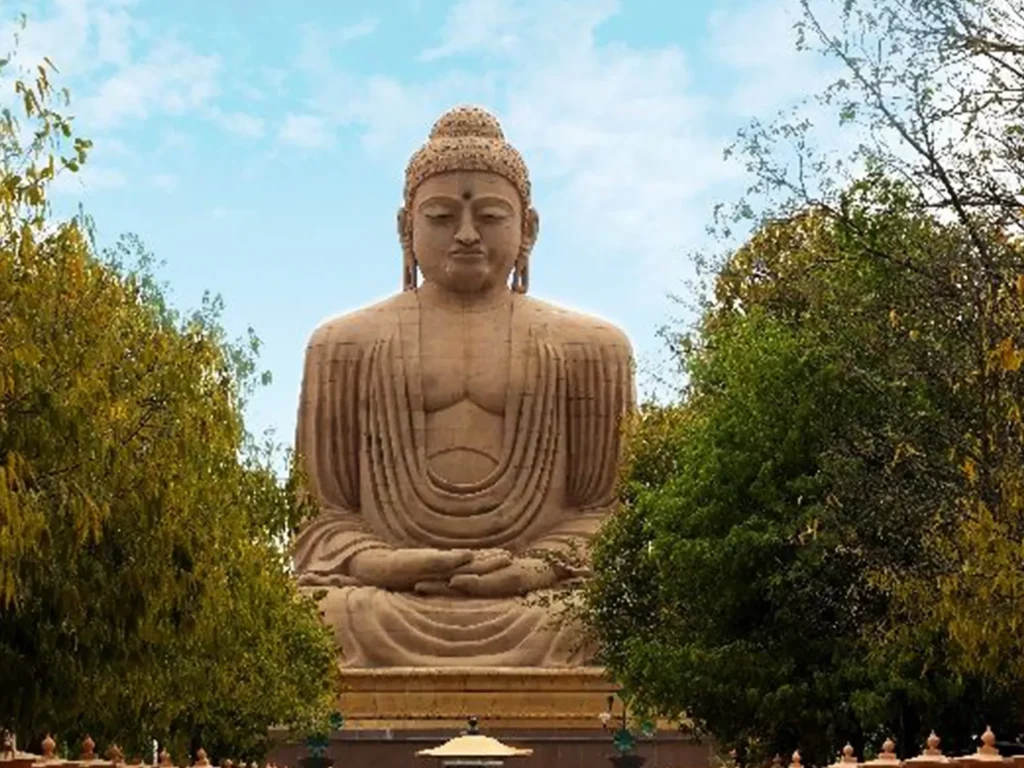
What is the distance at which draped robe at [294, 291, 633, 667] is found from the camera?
104 ft

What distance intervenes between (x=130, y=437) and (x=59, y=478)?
0.86m

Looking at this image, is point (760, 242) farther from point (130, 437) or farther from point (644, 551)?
point (130, 437)

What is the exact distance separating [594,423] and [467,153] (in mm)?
3895

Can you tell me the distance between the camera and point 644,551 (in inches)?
952

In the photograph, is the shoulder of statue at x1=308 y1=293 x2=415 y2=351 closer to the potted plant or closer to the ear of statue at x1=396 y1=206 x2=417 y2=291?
the ear of statue at x1=396 y1=206 x2=417 y2=291

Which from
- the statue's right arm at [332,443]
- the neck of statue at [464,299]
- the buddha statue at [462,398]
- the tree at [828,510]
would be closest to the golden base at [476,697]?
the buddha statue at [462,398]

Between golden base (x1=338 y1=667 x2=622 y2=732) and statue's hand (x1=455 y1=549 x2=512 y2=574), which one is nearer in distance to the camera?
golden base (x1=338 y1=667 x2=622 y2=732)

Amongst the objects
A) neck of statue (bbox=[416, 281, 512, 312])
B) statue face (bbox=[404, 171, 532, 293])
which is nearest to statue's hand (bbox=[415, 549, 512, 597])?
neck of statue (bbox=[416, 281, 512, 312])

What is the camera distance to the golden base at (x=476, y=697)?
2923 centimetres

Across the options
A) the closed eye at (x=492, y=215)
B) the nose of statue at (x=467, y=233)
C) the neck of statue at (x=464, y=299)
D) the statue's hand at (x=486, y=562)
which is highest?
the closed eye at (x=492, y=215)

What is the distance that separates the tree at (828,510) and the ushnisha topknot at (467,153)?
8.78m

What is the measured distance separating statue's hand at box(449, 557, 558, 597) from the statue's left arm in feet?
5.81

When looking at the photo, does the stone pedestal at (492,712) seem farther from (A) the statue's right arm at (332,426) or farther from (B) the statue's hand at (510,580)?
(A) the statue's right arm at (332,426)

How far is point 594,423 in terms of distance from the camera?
106ft
